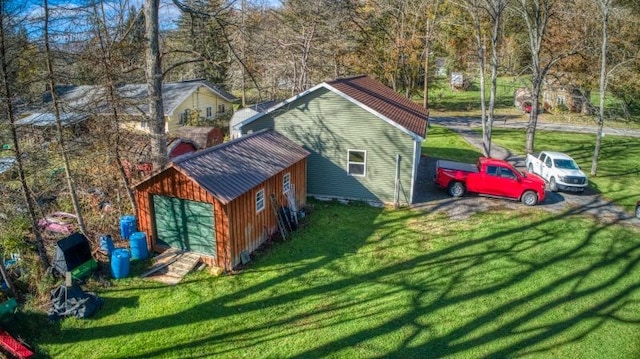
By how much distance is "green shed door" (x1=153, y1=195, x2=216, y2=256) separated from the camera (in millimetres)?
12414

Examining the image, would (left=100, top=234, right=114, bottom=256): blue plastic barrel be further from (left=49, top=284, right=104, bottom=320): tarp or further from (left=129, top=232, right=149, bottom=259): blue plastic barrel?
(left=49, top=284, right=104, bottom=320): tarp

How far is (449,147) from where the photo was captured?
28984 millimetres

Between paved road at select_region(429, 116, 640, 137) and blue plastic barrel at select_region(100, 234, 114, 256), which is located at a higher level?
paved road at select_region(429, 116, 640, 137)

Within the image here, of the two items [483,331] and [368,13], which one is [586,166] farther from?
[368,13]

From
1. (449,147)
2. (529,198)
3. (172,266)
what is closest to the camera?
(172,266)

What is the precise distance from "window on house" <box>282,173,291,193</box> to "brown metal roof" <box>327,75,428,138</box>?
4.39 meters

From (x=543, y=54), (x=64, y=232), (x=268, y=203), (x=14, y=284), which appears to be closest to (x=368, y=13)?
(x=543, y=54)

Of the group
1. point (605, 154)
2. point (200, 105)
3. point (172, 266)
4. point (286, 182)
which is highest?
point (200, 105)

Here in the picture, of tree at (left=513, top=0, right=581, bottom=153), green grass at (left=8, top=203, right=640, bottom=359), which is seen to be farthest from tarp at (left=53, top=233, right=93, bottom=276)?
tree at (left=513, top=0, right=581, bottom=153)

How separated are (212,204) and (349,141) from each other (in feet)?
25.2

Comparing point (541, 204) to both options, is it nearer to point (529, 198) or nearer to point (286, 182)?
point (529, 198)

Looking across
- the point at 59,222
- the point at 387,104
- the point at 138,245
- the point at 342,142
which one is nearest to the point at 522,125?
the point at 387,104

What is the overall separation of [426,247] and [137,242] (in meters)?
9.13

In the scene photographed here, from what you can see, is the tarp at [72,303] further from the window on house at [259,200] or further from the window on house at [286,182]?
the window on house at [286,182]
